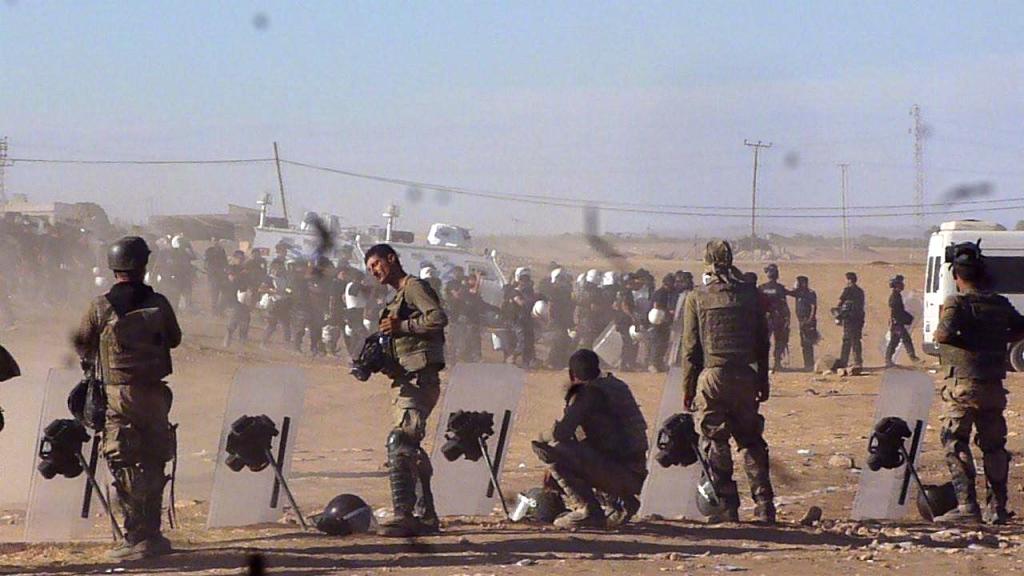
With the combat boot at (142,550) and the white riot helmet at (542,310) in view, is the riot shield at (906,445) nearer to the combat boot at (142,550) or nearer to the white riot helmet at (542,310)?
the combat boot at (142,550)

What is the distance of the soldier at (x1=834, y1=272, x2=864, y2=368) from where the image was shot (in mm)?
24375

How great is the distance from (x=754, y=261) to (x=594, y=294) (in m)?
36.2

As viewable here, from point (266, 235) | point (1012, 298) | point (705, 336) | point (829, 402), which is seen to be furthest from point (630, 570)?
point (266, 235)

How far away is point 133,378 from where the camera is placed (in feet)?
25.3

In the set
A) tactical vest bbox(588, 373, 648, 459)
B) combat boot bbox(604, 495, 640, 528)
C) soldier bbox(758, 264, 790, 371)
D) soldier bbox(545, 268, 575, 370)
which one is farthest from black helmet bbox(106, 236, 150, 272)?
soldier bbox(545, 268, 575, 370)

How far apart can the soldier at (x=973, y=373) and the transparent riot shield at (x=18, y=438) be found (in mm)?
5871

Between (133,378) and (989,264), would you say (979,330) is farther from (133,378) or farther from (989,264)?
(989,264)

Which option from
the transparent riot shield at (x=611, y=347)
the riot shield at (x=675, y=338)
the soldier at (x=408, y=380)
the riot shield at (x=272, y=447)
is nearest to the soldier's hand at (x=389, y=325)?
the soldier at (x=408, y=380)

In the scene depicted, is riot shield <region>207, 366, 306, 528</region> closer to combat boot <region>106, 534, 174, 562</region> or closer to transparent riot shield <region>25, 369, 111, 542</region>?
transparent riot shield <region>25, 369, 111, 542</region>

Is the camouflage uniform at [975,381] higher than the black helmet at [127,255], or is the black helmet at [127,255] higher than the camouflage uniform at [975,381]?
the black helmet at [127,255]

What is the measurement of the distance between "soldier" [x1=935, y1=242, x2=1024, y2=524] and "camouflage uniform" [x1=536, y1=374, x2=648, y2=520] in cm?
206

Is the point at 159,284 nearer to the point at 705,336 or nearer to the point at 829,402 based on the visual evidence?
the point at 829,402

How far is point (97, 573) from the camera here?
7.50 m

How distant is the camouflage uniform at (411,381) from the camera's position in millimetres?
8469
